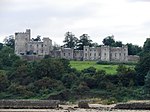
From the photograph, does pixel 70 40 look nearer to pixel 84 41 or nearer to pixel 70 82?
pixel 84 41

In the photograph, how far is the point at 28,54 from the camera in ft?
390

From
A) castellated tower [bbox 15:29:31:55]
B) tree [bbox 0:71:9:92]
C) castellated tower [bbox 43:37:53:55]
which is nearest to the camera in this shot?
tree [bbox 0:71:9:92]

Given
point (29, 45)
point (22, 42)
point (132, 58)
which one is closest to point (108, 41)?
point (132, 58)

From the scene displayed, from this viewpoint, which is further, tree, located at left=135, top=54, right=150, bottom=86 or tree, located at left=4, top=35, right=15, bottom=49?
tree, located at left=4, top=35, right=15, bottom=49

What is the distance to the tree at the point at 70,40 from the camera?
128 meters

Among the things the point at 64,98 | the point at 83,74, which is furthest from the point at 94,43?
the point at 64,98

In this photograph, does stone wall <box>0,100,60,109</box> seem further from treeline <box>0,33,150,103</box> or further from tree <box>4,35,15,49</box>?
tree <box>4,35,15,49</box>

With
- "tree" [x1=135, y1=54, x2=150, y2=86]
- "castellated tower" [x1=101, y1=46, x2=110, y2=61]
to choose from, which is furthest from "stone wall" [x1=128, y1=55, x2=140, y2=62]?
"tree" [x1=135, y1=54, x2=150, y2=86]

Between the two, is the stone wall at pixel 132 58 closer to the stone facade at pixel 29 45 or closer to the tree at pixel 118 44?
the tree at pixel 118 44

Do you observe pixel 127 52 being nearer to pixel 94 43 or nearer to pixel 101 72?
pixel 94 43

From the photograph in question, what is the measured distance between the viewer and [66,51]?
11594cm

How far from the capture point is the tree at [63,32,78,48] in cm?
12812

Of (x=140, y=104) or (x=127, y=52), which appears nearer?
(x=140, y=104)

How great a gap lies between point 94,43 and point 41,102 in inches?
2829
